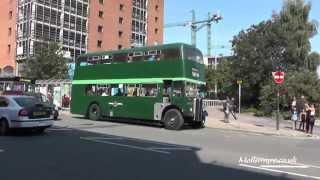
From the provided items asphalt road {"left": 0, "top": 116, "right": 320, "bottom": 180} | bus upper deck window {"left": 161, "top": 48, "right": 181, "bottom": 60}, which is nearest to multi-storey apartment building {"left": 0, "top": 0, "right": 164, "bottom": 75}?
bus upper deck window {"left": 161, "top": 48, "right": 181, "bottom": 60}

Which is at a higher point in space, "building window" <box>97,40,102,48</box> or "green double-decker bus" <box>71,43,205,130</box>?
"building window" <box>97,40,102,48</box>

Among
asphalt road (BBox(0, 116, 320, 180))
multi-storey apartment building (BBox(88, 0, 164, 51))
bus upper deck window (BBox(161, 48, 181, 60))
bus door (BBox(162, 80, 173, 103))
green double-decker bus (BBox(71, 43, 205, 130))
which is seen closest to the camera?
asphalt road (BBox(0, 116, 320, 180))

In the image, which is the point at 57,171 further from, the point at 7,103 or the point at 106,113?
the point at 106,113

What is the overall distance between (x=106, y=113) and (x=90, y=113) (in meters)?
1.39

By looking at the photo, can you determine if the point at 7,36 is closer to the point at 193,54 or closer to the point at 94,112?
the point at 94,112

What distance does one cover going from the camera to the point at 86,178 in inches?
434

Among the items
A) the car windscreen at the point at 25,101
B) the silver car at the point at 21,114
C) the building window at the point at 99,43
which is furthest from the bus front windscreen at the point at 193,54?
the building window at the point at 99,43

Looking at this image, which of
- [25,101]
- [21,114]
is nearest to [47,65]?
[25,101]

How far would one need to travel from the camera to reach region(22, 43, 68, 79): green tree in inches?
2522

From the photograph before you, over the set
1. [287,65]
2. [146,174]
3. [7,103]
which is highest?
[287,65]

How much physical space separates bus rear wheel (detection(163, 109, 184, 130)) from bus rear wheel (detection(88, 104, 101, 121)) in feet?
18.1

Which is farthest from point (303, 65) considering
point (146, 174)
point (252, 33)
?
point (146, 174)

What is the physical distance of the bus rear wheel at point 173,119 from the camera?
2696 cm

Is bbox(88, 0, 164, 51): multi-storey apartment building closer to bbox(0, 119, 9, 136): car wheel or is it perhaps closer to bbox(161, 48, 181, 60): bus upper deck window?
bbox(161, 48, 181, 60): bus upper deck window
